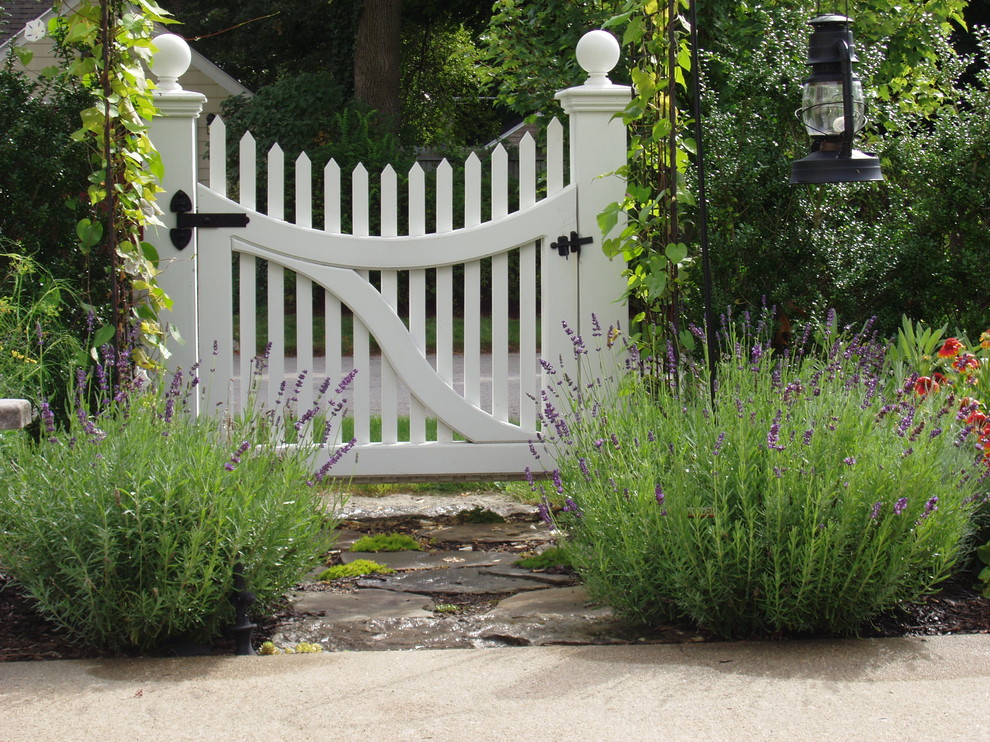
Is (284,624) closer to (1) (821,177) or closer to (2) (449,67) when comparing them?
(1) (821,177)

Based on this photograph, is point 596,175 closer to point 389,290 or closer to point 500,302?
point 500,302

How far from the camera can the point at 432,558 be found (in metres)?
4.18

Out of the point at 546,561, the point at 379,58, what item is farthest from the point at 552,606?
the point at 379,58

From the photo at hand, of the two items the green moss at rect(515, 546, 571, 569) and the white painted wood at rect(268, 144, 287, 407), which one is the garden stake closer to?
the green moss at rect(515, 546, 571, 569)

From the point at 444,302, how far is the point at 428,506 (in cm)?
98

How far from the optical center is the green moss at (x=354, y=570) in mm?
3881

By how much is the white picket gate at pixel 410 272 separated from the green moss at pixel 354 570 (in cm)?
69

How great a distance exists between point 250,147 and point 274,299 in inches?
24.1

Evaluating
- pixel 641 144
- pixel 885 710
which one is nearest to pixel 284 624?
pixel 885 710

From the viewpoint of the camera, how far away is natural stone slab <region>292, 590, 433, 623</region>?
3.43 metres

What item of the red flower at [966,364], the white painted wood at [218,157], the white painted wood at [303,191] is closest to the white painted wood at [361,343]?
the white painted wood at [303,191]

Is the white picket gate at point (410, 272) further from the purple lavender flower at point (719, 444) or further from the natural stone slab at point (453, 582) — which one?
the purple lavender flower at point (719, 444)

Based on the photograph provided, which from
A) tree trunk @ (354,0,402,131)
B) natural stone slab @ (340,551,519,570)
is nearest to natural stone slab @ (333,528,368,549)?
natural stone slab @ (340,551,519,570)

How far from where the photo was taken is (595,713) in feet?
8.28
